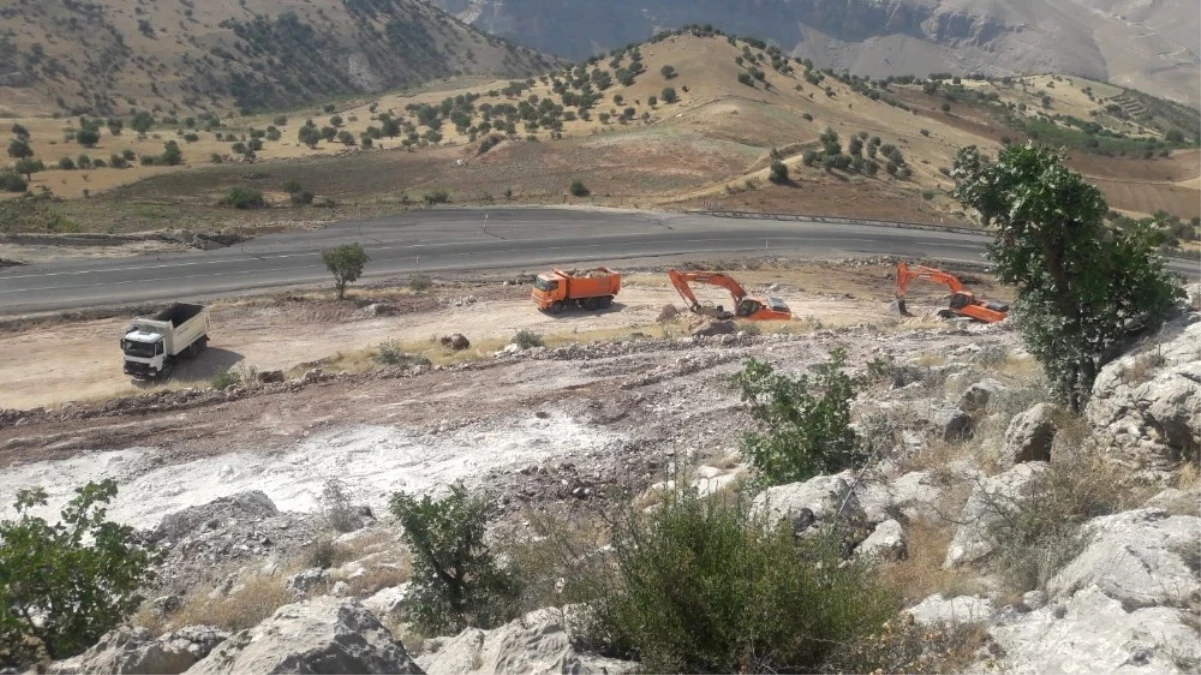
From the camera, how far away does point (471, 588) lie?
884 cm

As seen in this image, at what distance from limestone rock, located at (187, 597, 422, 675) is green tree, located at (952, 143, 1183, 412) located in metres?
8.56

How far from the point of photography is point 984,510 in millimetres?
8461

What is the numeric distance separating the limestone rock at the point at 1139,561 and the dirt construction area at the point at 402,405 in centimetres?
703

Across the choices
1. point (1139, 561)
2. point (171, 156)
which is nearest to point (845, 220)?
point (171, 156)

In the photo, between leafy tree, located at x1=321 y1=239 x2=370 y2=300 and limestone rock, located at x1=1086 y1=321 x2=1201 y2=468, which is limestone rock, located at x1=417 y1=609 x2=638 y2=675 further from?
leafy tree, located at x1=321 y1=239 x2=370 y2=300

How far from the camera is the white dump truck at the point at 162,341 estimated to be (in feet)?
91.1

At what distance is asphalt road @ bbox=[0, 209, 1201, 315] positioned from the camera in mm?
38250

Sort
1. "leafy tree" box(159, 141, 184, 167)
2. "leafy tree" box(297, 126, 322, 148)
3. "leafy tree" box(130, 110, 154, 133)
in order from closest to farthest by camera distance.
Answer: "leafy tree" box(159, 141, 184, 167) → "leafy tree" box(297, 126, 322, 148) → "leafy tree" box(130, 110, 154, 133)

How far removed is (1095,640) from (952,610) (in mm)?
1038

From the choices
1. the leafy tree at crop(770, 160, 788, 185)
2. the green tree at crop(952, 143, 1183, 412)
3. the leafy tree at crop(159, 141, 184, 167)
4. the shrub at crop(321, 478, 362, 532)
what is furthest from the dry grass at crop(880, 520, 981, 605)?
the leafy tree at crop(159, 141, 184, 167)

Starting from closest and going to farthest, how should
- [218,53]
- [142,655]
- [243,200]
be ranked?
[142,655] < [243,200] < [218,53]

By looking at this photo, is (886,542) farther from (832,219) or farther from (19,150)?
(19,150)

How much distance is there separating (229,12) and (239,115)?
40.0 meters

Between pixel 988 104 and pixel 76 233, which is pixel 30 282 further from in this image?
pixel 988 104
